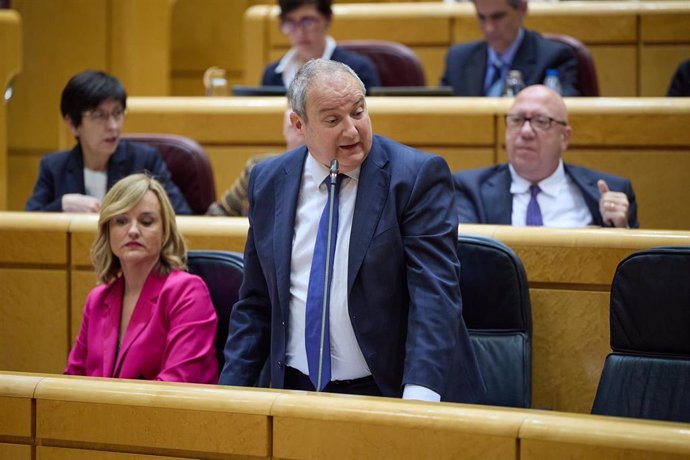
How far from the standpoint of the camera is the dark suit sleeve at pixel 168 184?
2428mm

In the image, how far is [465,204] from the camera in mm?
2203

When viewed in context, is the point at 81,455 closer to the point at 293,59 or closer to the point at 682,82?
the point at 293,59

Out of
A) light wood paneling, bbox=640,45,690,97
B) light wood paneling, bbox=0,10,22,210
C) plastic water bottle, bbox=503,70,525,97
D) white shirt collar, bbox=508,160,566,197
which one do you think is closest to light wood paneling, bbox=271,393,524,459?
white shirt collar, bbox=508,160,566,197

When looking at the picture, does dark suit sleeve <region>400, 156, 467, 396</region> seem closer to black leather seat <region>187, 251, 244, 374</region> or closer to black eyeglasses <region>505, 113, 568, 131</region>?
black leather seat <region>187, 251, 244, 374</region>

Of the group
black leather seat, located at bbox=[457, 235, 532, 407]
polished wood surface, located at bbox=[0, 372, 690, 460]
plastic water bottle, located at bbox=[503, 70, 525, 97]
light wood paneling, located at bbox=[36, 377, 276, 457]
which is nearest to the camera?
polished wood surface, located at bbox=[0, 372, 690, 460]

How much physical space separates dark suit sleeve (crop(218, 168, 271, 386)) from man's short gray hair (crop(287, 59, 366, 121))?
4.9 inches

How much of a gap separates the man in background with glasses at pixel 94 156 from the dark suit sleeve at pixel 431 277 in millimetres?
998

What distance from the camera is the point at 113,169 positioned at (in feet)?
8.09

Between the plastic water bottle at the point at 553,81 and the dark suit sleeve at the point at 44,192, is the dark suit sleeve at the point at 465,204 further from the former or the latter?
the dark suit sleeve at the point at 44,192

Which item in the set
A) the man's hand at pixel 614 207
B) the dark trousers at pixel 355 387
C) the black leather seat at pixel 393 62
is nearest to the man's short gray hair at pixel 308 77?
the dark trousers at pixel 355 387

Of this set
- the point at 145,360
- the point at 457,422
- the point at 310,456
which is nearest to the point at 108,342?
the point at 145,360

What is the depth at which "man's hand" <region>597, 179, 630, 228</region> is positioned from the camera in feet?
6.81

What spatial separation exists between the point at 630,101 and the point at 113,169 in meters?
1.16

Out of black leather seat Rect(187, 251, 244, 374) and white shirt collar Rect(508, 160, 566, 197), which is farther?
white shirt collar Rect(508, 160, 566, 197)
